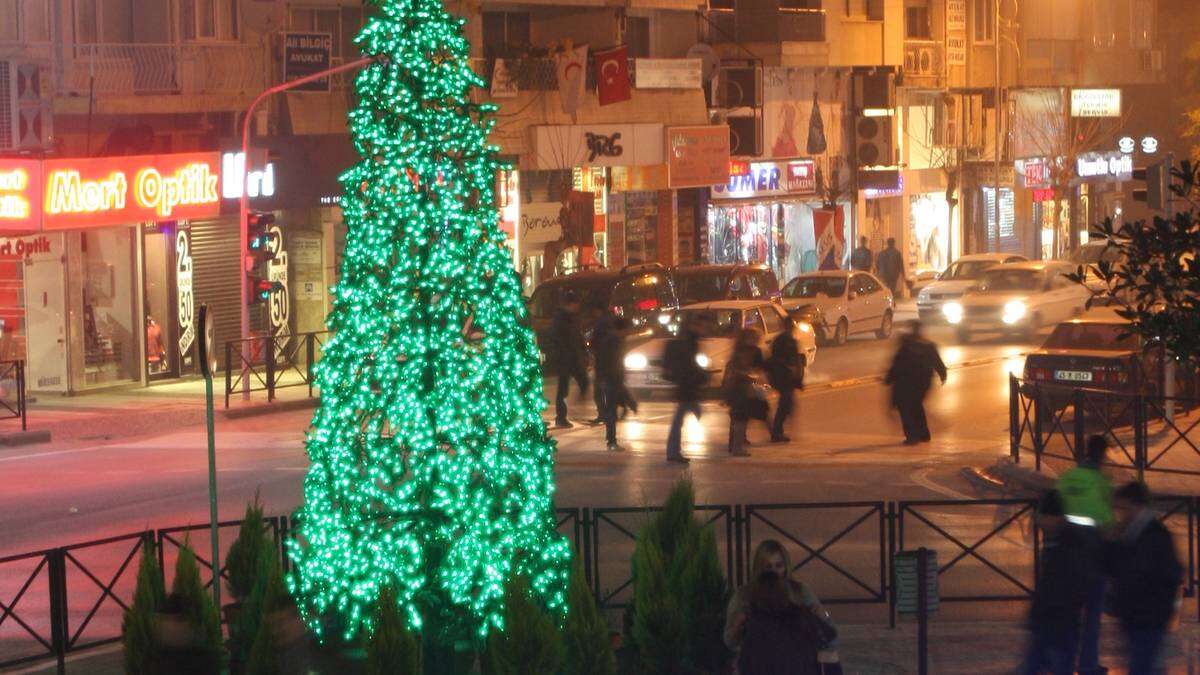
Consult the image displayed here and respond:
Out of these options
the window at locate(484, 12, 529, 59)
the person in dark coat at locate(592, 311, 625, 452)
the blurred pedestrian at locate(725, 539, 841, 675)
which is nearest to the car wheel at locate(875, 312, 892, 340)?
the window at locate(484, 12, 529, 59)

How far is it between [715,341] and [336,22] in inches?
512

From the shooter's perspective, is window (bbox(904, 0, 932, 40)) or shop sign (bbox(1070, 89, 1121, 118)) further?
shop sign (bbox(1070, 89, 1121, 118))

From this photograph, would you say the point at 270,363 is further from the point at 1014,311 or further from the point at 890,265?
the point at 890,265

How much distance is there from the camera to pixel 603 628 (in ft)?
31.8

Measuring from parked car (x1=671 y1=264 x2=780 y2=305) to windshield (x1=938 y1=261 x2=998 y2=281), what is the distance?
310 inches

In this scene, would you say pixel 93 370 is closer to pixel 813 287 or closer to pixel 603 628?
pixel 813 287

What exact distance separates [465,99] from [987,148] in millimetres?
48853

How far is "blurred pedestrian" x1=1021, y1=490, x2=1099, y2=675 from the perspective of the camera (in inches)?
386

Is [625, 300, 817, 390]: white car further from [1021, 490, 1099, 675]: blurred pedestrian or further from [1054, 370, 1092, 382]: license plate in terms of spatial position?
[1021, 490, 1099, 675]: blurred pedestrian

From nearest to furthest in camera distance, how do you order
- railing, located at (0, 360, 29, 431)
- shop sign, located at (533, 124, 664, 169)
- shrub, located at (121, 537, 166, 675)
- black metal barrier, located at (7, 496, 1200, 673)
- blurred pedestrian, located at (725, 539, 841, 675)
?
blurred pedestrian, located at (725, 539, 841, 675) → shrub, located at (121, 537, 166, 675) → black metal barrier, located at (7, 496, 1200, 673) → railing, located at (0, 360, 29, 431) → shop sign, located at (533, 124, 664, 169)

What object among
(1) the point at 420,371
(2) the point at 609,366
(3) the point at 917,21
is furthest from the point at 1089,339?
(3) the point at 917,21

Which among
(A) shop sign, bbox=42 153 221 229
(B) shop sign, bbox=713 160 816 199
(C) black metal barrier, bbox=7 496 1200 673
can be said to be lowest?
(C) black metal barrier, bbox=7 496 1200 673

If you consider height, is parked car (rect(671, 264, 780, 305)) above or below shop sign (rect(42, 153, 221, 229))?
below

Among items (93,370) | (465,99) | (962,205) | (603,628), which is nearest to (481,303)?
(465,99)
